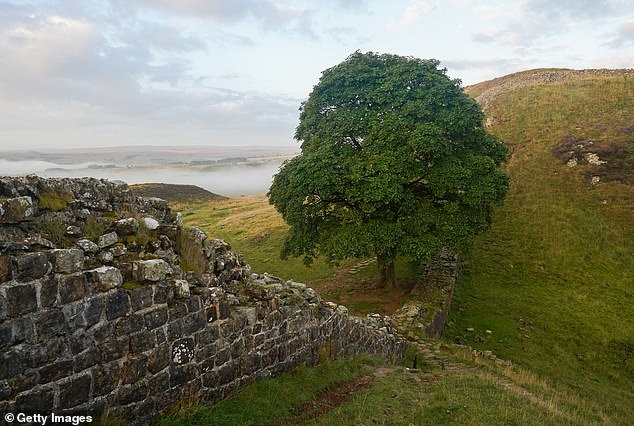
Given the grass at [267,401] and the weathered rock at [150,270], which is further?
the grass at [267,401]

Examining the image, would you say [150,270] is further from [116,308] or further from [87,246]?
[87,246]

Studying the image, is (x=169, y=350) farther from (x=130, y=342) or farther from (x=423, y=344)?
(x=423, y=344)

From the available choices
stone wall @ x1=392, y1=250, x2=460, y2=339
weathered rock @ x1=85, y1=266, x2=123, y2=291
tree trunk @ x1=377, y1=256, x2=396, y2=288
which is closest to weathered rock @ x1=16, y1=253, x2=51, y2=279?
weathered rock @ x1=85, y1=266, x2=123, y2=291

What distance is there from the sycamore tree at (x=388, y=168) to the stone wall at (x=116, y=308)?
30.9ft

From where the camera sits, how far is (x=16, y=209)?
5.00 metres

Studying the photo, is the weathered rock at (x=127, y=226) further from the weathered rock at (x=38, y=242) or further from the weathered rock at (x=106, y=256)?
the weathered rock at (x=38, y=242)

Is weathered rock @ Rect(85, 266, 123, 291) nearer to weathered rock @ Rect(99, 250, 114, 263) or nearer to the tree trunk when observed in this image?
weathered rock @ Rect(99, 250, 114, 263)

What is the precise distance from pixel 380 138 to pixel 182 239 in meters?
11.9

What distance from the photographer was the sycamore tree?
1708cm

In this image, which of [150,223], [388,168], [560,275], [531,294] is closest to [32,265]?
[150,223]

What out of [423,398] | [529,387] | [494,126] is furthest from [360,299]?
[494,126]

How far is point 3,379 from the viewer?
4.43m

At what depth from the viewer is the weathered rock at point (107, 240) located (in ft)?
18.8

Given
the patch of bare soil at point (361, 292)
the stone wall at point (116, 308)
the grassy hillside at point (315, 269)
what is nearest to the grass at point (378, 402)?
the stone wall at point (116, 308)
